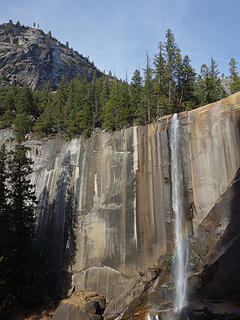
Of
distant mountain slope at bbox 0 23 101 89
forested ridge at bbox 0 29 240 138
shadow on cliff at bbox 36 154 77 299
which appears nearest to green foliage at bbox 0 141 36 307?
shadow on cliff at bbox 36 154 77 299

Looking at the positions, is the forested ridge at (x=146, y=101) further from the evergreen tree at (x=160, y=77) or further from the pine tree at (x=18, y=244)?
the pine tree at (x=18, y=244)

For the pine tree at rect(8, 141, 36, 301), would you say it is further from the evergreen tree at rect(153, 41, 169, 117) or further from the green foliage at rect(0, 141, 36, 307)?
the evergreen tree at rect(153, 41, 169, 117)

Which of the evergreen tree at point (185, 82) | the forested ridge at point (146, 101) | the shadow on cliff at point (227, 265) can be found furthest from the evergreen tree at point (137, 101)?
the shadow on cliff at point (227, 265)

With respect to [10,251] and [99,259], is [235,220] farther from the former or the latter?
[10,251]

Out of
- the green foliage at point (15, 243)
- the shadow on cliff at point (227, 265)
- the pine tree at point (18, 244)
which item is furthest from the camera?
the pine tree at point (18, 244)

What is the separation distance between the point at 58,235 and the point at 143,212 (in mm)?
8922

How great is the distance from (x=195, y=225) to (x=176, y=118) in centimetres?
764

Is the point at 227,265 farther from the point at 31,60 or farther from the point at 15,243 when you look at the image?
the point at 31,60

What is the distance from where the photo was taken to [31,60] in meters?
79.4

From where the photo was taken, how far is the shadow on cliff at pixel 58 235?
20.7 metres

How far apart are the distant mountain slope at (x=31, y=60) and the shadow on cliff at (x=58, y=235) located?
2095 inches

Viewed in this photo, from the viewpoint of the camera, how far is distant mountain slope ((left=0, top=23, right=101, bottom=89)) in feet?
240

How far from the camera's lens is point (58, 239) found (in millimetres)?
22062

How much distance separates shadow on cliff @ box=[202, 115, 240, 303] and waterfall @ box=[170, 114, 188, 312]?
4.99 ft
